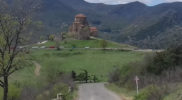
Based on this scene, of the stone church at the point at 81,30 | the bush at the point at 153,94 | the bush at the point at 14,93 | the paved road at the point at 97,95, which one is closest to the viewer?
the bush at the point at 153,94

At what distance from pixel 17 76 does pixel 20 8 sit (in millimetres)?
27665

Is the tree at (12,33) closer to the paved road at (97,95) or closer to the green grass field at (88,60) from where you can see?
the paved road at (97,95)

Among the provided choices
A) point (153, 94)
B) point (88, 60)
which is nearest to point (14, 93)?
point (153, 94)

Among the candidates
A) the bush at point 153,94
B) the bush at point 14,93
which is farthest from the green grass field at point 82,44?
the bush at point 153,94

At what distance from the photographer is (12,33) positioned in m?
17.1

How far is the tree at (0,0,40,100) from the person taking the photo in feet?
55.1

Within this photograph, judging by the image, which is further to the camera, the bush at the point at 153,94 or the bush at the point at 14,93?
the bush at the point at 14,93

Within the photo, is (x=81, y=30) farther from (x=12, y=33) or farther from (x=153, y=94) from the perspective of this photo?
(x=12, y=33)

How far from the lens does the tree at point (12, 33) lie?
55.1ft

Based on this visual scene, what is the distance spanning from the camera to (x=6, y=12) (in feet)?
55.4

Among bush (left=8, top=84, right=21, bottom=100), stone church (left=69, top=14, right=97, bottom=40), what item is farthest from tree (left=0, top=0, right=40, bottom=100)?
stone church (left=69, top=14, right=97, bottom=40)

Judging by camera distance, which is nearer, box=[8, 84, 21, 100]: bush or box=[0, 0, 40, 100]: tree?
box=[0, 0, 40, 100]: tree

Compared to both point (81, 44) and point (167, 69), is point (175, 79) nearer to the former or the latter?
point (167, 69)

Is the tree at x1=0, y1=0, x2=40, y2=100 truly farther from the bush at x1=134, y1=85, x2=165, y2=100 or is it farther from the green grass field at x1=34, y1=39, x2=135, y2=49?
the green grass field at x1=34, y1=39, x2=135, y2=49
